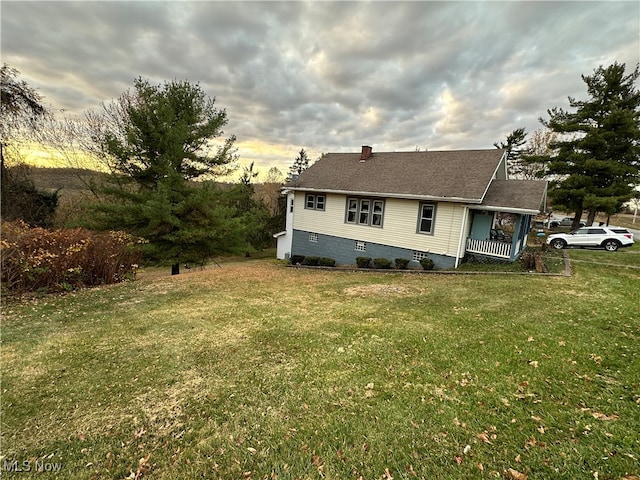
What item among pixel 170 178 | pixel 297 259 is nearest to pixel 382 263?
pixel 297 259

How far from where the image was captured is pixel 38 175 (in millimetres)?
19219

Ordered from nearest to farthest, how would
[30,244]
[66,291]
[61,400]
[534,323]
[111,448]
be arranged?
[111,448] → [61,400] → [534,323] → [30,244] → [66,291]

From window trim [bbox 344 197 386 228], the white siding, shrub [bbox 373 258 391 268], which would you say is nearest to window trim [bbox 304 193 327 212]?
the white siding

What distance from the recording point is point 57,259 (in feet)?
27.0

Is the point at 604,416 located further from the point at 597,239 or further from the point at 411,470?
the point at 597,239

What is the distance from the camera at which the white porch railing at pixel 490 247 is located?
44.5ft

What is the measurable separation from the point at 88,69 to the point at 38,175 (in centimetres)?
932

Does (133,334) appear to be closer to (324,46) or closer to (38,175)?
(324,46)

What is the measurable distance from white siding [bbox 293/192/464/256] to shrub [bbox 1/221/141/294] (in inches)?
441

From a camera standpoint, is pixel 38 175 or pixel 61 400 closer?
pixel 61 400

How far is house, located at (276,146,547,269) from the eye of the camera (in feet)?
45.6

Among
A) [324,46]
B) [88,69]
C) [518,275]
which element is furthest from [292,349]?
[88,69]

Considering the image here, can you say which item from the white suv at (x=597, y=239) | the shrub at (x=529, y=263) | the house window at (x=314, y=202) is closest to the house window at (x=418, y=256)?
the shrub at (x=529, y=263)

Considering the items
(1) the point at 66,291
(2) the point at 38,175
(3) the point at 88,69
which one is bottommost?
(1) the point at 66,291
